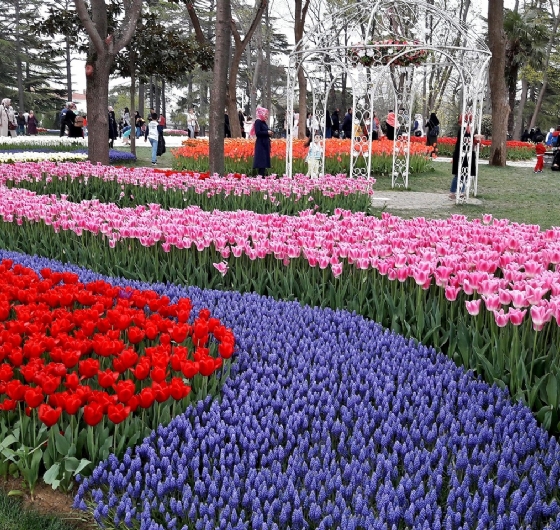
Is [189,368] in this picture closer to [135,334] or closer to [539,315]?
[135,334]

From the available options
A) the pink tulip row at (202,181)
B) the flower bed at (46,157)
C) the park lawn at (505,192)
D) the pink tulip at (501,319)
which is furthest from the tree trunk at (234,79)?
the pink tulip at (501,319)

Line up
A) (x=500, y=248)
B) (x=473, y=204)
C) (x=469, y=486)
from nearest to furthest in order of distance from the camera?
(x=469, y=486)
(x=500, y=248)
(x=473, y=204)

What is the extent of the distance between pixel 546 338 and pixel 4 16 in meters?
56.2

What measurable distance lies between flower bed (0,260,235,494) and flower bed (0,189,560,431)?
1040 mm

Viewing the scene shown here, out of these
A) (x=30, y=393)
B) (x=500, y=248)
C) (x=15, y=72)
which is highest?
(x=15, y=72)

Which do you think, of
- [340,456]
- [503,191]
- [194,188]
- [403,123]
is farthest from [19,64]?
[340,456]

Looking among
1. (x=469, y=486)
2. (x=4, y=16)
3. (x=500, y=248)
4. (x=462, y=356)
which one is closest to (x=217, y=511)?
(x=469, y=486)

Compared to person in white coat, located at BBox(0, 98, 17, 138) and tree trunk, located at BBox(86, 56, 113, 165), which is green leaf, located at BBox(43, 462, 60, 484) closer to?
tree trunk, located at BBox(86, 56, 113, 165)

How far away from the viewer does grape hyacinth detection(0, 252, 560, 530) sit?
2.09 meters

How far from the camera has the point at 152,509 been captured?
2129 millimetres

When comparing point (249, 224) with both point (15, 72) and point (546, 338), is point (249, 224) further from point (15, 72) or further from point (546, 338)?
point (15, 72)

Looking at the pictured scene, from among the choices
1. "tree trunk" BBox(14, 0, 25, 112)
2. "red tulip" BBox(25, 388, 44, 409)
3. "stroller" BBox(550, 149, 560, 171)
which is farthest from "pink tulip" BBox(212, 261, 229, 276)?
"tree trunk" BBox(14, 0, 25, 112)

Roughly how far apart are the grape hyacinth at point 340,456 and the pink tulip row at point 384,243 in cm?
53

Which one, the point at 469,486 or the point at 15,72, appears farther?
the point at 15,72
